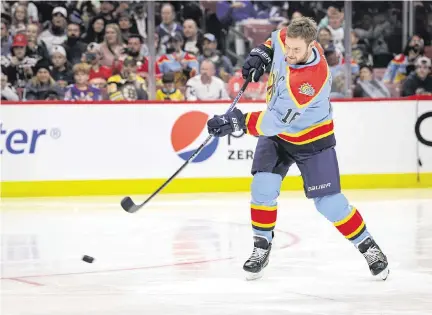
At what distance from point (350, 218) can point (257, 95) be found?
16.7 feet

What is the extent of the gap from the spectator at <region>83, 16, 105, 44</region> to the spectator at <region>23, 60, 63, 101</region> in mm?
565

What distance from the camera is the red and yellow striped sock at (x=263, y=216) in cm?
518

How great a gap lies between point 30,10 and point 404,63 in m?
3.83

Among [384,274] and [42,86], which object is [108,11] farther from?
[384,274]

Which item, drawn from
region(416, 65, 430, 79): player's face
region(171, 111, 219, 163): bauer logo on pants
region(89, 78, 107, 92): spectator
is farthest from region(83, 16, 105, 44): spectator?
region(416, 65, 430, 79): player's face

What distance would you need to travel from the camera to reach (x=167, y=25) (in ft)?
33.9

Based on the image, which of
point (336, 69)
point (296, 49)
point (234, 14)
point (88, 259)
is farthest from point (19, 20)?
point (296, 49)

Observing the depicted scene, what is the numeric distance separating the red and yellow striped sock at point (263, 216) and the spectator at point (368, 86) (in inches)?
214

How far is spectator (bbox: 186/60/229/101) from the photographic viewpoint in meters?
10.1

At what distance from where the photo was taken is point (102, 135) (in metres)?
9.69

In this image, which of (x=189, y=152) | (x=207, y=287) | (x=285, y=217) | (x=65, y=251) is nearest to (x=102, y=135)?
(x=189, y=152)

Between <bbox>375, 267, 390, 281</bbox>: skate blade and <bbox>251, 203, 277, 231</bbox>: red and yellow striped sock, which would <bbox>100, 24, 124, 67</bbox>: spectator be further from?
<bbox>375, 267, 390, 281</bbox>: skate blade

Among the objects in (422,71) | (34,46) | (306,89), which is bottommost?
(422,71)

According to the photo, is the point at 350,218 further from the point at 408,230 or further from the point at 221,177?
the point at 221,177
